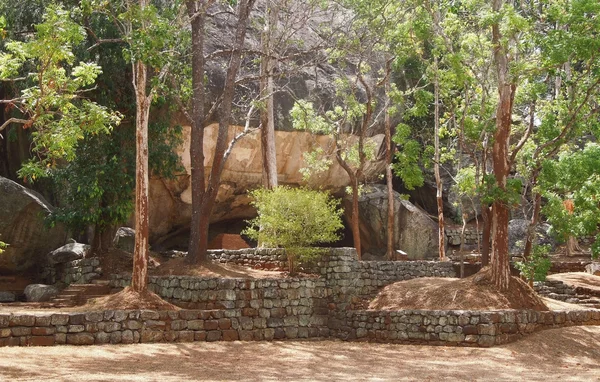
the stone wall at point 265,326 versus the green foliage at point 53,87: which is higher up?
the green foliage at point 53,87

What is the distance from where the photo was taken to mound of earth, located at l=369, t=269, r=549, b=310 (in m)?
18.2

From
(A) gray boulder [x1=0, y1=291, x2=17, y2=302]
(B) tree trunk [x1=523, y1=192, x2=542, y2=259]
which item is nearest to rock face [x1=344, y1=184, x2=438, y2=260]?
(B) tree trunk [x1=523, y1=192, x2=542, y2=259]

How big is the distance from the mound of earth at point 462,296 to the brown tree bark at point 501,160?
1.15ft

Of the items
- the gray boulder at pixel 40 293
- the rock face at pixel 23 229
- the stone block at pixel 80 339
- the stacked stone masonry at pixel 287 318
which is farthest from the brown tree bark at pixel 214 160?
the rock face at pixel 23 229

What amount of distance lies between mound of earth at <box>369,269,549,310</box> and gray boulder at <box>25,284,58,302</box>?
8628 millimetres

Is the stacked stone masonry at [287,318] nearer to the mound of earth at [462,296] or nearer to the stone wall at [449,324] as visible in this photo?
the stone wall at [449,324]

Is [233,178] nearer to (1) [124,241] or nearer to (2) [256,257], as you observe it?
(1) [124,241]

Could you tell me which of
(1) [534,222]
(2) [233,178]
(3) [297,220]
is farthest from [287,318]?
(2) [233,178]

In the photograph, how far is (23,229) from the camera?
23281 mm

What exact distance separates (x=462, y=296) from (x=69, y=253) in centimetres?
1155

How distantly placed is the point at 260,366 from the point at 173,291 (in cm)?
559

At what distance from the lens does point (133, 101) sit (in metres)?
22.8

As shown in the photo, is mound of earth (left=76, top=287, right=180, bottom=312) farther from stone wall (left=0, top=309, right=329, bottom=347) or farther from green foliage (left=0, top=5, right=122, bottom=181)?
green foliage (left=0, top=5, right=122, bottom=181)

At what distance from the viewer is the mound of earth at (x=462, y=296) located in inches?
717
